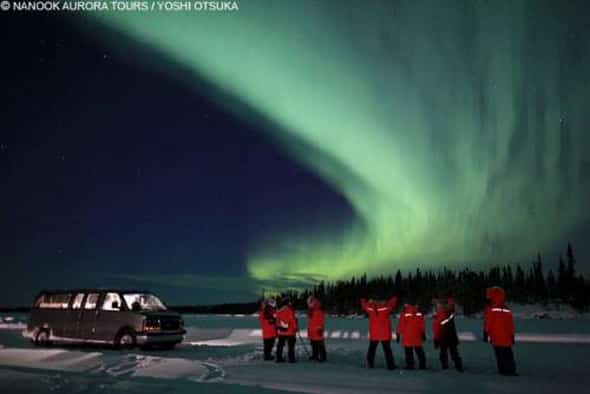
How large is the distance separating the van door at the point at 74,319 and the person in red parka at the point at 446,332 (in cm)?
1220

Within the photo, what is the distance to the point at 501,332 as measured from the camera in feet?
41.5

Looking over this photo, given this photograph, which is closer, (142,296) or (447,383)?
(447,383)

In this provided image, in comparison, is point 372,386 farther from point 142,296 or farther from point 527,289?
point 527,289

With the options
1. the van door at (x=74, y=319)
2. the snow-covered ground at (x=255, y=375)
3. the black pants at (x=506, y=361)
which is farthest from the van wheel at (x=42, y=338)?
the black pants at (x=506, y=361)

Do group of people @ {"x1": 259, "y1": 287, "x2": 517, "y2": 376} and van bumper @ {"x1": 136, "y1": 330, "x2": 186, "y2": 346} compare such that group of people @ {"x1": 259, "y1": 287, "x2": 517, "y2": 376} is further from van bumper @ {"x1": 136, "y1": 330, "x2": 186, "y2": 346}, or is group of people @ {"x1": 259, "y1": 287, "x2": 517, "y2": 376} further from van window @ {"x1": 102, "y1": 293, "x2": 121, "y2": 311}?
van window @ {"x1": 102, "y1": 293, "x2": 121, "y2": 311}

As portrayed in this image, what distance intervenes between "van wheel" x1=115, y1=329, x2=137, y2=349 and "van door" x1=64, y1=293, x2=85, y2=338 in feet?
6.28

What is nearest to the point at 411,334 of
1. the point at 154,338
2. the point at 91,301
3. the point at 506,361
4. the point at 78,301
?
the point at 506,361

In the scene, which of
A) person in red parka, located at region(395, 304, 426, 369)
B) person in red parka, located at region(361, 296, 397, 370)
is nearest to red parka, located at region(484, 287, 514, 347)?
person in red parka, located at region(395, 304, 426, 369)

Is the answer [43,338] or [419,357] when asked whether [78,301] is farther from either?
[419,357]

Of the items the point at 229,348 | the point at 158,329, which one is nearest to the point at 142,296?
the point at 158,329

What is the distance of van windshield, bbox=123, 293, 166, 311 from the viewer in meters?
18.9

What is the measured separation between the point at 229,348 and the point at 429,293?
498ft

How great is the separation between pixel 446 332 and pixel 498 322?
1253 mm

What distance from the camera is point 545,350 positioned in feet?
64.2
